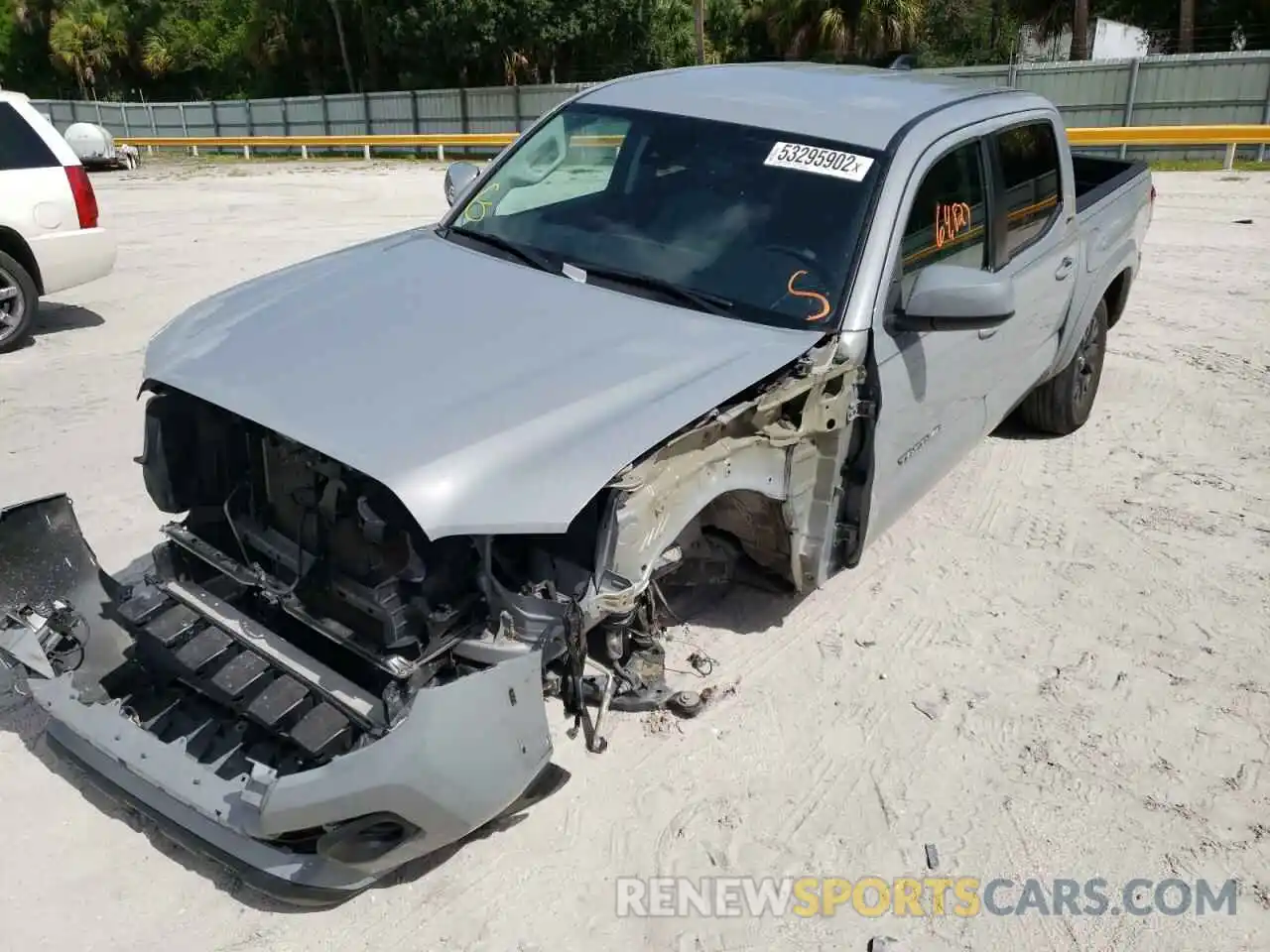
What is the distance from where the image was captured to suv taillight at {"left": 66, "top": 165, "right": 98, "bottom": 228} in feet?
26.5

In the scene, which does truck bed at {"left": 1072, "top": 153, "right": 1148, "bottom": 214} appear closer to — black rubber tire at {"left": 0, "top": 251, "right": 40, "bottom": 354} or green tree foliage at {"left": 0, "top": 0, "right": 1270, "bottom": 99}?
black rubber tire at {"left": 0, "top": 251, "right": 40, "bottom": 354}

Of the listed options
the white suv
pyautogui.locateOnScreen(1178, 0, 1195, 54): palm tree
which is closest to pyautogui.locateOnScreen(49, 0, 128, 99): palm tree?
pyautogui.locateOnScreen(1178, 0, 1195, 54): palm tree

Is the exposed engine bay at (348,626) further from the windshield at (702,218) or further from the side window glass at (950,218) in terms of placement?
the side window glass at (950,218)

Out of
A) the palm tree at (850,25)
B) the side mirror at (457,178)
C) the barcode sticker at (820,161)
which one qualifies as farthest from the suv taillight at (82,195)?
the palm tree at (850,25)

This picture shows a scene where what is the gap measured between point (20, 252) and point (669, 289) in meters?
6.37

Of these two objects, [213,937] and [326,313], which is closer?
[213,937]

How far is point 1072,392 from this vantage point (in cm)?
599

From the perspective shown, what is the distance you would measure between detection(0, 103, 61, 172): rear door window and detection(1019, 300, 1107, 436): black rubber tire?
281 inches

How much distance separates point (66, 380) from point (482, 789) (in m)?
5.81

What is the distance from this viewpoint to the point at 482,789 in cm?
257

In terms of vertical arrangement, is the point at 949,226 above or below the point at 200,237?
above

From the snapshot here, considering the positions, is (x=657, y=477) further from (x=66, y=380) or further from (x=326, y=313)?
(x=66, y=380)

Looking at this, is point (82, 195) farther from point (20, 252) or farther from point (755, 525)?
point (755, 525)

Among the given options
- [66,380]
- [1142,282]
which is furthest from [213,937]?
[1142,282]
